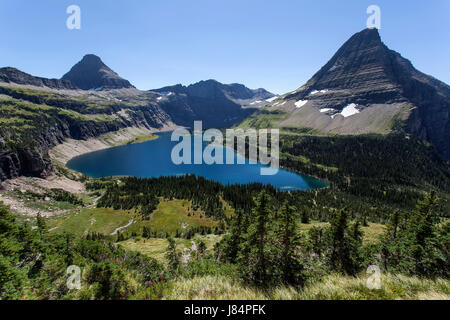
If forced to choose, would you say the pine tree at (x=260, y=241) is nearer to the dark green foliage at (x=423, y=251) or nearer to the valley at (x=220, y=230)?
the valley at (x=220, y=230)

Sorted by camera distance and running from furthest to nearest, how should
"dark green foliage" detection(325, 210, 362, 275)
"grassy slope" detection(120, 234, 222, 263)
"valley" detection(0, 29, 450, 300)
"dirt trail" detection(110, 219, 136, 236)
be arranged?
"dirt trail" detection(110, 219, 136, 236), "grassy slope" detection(120, 234, 222, 263), "dark green foliage" detection(325, 210, 362, 275), "valley" detection(0, 29, 450, 300)

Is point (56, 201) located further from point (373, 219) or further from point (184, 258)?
point (373, 219)

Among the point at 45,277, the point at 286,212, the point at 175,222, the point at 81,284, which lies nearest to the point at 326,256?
the point at 286,212

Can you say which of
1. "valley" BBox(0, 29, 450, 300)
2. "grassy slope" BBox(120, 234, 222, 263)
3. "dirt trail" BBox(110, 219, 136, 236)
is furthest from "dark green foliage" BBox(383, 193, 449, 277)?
"dirt trail" BBox(110, 219, 136, 236)

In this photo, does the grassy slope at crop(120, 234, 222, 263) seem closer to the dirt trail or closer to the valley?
the valley

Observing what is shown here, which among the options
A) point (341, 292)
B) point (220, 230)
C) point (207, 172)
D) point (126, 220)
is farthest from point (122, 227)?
point (207, 172)

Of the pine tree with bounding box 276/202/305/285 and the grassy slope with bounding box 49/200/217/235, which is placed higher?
the pine tree with bounding box 276/202/305/285

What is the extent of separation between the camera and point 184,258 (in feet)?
132

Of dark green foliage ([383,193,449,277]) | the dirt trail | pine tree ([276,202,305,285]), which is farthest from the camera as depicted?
the dirt trail

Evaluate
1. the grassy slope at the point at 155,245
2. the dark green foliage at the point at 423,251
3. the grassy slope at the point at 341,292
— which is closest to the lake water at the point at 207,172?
the grassy slope at the point at 155,245

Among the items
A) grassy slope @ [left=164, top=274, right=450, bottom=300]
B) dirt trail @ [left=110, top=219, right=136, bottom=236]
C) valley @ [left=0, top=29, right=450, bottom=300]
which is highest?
grassy slope @ [left=164, top=274, right=450, bottom=300]

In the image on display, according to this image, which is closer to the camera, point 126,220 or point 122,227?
point 122,227

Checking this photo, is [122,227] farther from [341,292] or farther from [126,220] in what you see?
[341,292]

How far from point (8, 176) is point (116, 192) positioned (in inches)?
1985
